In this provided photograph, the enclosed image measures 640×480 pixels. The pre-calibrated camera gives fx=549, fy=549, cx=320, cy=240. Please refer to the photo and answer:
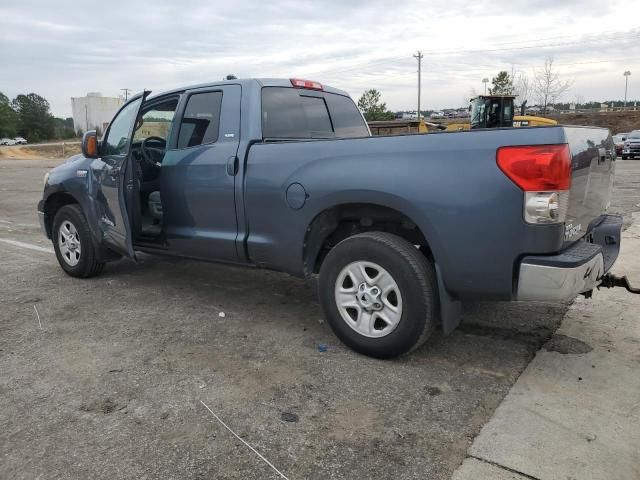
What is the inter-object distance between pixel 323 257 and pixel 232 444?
1.72m

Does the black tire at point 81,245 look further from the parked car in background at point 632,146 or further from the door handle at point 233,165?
the parked car in background at point 632,146

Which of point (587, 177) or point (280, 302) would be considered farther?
point (280, 302)

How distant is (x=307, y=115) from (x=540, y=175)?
7.98ft

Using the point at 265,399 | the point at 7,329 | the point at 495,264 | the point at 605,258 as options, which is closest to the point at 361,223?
the point at 495,264

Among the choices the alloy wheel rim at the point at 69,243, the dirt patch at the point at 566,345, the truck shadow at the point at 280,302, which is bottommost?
the truck shadow at the point at 280,302

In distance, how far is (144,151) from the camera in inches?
204

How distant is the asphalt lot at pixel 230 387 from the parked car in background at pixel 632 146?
2681 centimetres

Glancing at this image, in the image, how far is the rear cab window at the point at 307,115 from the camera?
448 cm

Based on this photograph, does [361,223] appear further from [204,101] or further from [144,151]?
[144,151]

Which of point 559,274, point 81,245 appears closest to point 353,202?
point 559,274

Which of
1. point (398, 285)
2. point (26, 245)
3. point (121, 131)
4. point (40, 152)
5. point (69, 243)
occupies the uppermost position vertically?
point (121, 131)

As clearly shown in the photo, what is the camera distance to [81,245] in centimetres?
561

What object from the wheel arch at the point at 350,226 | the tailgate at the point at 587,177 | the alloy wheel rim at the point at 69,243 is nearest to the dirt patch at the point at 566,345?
the tailgate at the point at 587,177

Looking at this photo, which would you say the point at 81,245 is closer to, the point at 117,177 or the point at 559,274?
the point at 117,177
